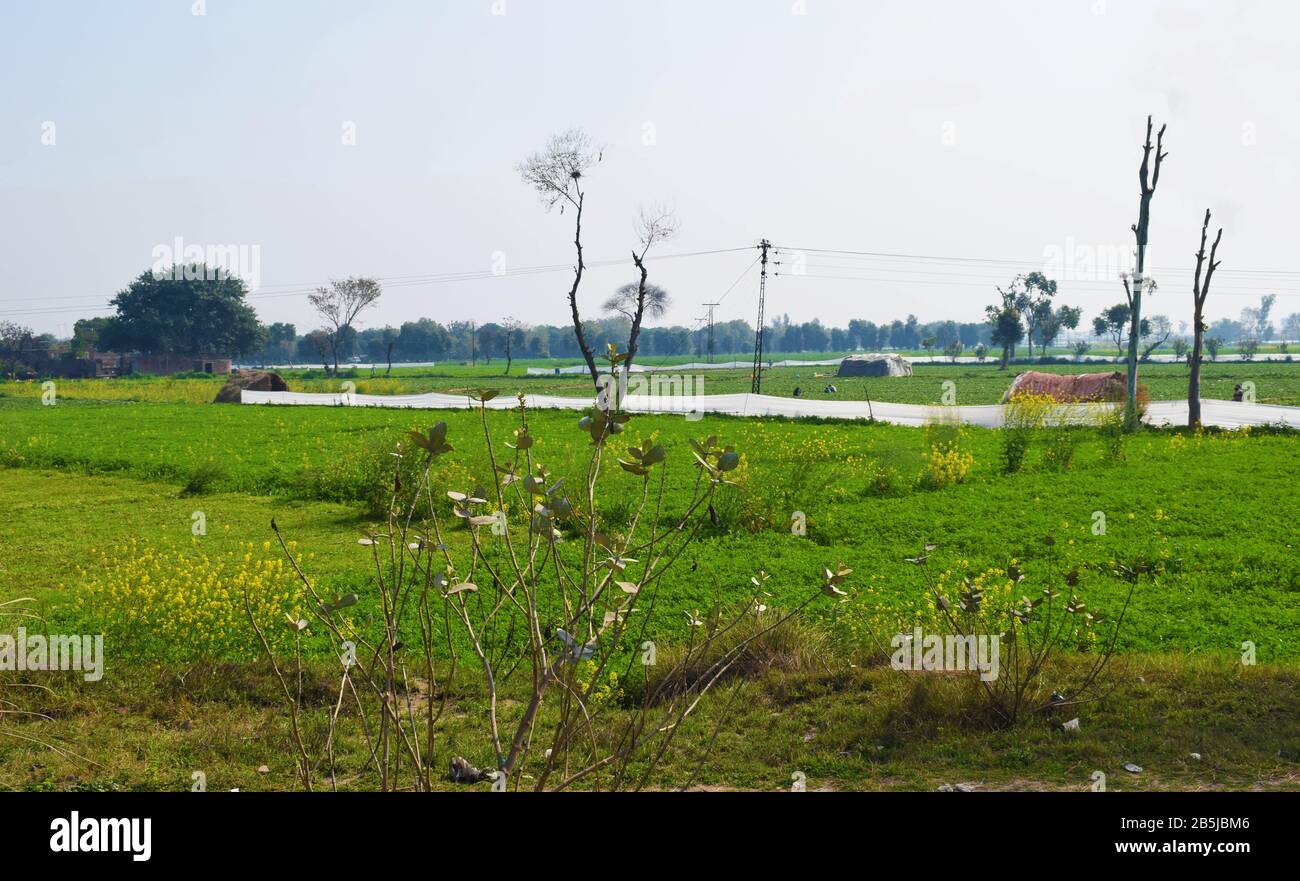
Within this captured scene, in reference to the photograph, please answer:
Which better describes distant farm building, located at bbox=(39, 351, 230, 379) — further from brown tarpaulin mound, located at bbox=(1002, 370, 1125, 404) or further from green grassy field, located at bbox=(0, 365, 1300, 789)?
brown tarpaulin mound, located at bbox=(1002, 370, 1125, 404)

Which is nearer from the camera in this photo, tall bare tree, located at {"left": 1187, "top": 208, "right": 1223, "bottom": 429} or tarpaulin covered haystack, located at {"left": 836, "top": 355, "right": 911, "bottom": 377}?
tall bare tree, located at {"left": 1187, "top": 208, "right": 1223, "bottom": 429}

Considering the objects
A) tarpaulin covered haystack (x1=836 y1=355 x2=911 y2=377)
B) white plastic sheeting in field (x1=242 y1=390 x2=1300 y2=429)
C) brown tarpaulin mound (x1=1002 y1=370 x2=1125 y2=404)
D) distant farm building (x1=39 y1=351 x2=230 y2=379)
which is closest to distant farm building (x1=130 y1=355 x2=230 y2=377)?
distant farm building (x1=39 y1=351 x2=230 y2=379)

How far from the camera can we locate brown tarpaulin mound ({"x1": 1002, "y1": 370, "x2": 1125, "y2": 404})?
2438 cm

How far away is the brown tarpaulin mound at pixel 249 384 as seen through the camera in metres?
33.5

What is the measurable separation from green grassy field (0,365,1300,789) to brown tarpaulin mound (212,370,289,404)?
47.5 feet

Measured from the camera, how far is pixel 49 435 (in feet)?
65.4

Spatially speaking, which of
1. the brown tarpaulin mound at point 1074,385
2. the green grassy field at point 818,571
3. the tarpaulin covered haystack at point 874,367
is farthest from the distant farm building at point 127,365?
the brown tarpaulin mound at point 1074,385

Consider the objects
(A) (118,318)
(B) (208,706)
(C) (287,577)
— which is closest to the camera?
(B) (208,706)

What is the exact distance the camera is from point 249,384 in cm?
3606

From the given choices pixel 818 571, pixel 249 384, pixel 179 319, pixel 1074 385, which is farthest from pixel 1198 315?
pixel 179 319

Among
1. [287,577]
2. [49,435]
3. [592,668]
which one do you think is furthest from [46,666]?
[49,435]

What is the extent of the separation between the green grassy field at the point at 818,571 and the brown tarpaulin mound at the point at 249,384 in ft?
47.5
